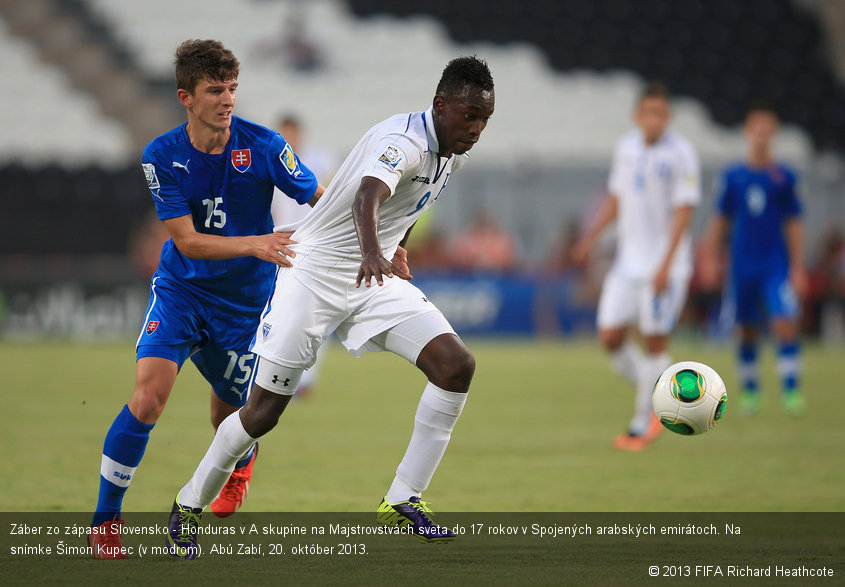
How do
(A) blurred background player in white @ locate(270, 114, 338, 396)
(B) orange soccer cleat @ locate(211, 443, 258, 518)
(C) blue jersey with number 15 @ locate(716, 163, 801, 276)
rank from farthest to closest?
1. (C) blue jersey with number 15 @ locate(716, 163, 801, 276)
2. (A) blurred background player in white @ locate(270, 114, 338, 396)
3. (B) orange soccer cleat @ locate(211, 443, 258, 518)

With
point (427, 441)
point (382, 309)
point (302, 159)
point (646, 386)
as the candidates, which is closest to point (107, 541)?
point (427, 441)

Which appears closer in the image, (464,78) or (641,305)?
(464,78)

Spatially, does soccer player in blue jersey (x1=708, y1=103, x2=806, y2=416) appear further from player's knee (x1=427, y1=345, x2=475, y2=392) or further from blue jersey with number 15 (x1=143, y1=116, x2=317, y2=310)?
blue jersey with number 15 (x1=143, y1=116, x2=317, y2=310)

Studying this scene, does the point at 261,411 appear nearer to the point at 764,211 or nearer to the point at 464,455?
the point at 464,455

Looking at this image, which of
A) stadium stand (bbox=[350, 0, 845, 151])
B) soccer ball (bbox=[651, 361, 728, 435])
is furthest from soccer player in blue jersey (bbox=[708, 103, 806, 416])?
stadium stand (bbox=[350, 0, 845, 151])

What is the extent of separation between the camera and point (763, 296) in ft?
36.6

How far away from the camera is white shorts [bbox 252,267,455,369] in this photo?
5.01 m

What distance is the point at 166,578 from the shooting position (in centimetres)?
431

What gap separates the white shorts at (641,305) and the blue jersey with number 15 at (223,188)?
420cm

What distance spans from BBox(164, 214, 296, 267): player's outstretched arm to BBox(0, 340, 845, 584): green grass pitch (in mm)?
1310

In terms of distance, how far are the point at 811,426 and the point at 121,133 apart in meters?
17.6

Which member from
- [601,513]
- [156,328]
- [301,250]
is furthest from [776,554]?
[156,328]

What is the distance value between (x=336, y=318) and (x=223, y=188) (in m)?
0.79

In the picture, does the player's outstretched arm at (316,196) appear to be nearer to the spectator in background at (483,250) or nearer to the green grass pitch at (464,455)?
the green grass pitch at (464,455)
